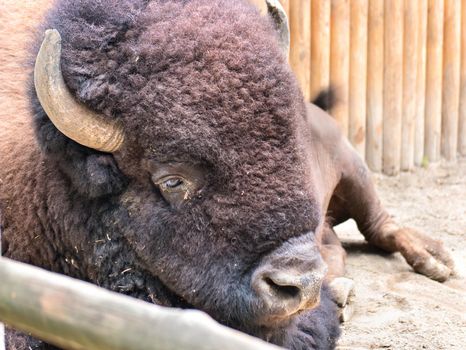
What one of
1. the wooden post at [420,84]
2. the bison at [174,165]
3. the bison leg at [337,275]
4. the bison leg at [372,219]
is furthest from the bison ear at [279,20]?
the wooden post at [420,84]

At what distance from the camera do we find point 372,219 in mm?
5395

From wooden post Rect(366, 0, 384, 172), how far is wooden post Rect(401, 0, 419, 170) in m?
0.26

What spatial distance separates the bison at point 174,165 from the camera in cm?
278

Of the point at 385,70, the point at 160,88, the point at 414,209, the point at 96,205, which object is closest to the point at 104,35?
the point at 160,88

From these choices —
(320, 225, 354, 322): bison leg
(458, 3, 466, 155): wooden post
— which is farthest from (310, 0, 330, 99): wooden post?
(320, 225, 354, 322): bison leg

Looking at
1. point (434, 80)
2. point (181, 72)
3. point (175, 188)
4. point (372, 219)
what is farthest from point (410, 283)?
point (434, 80)

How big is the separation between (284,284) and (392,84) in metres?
4.86

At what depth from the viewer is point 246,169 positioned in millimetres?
2775

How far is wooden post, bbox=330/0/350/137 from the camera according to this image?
6.85m

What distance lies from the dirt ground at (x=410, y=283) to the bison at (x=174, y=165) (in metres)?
1.14

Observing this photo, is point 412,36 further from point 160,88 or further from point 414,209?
point 160,88

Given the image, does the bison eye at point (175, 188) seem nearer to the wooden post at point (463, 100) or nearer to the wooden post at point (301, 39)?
the wooden post at point (301, 39)

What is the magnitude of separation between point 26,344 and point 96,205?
2.06 feet

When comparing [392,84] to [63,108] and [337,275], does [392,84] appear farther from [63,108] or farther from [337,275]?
[63,108]
